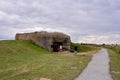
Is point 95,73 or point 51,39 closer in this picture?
point 95,73

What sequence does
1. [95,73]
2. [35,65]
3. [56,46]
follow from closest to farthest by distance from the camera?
[95,73] < [35,65] < [56,46]

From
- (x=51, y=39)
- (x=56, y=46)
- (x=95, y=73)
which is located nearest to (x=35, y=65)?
(x=95, y=73)

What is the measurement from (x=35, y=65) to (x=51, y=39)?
2255 centimetres

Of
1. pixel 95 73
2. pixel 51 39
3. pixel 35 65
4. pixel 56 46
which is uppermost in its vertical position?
pixel 51 39

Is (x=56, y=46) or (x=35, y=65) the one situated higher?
(x=56, y=46)

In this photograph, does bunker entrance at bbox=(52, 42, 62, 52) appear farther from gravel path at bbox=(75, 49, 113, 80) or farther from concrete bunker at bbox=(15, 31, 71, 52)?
gravel path at bbox=(75, 49, 113, 80)

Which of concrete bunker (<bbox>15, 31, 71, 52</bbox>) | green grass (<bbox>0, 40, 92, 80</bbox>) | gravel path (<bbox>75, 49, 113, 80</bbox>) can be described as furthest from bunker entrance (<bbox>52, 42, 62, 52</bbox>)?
gravel path (<bbox>75, 49, 113, 80</bbox>)

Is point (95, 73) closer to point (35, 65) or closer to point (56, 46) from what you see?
point (35, 65)

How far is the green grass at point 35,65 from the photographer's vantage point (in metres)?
17.6

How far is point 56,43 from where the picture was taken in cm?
4956

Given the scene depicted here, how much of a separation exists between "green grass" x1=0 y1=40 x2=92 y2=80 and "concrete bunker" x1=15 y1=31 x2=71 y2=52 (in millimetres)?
1471

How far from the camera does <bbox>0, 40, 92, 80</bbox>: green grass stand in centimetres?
1761

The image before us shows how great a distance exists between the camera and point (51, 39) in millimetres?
46594

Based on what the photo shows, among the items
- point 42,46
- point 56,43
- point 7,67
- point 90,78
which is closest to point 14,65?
point 7,67
